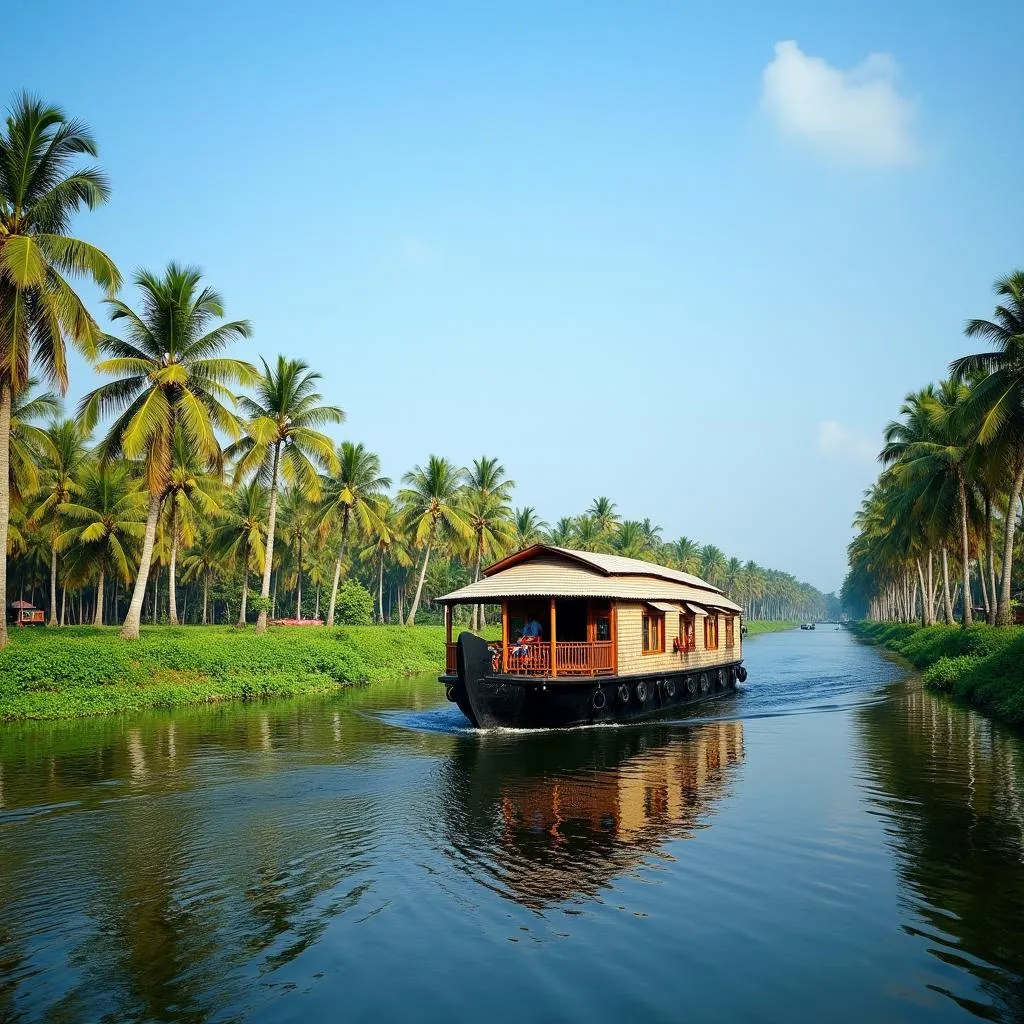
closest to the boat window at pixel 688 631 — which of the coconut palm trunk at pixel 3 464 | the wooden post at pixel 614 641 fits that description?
the wooden post at pixel 614 641

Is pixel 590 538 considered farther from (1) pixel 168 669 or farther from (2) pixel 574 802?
(2) pixel 574 802

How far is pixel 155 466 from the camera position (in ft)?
84.9

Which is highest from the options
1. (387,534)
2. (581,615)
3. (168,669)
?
(387,534)

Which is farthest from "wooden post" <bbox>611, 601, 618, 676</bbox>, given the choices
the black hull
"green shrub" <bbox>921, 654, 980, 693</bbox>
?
"green shrub" <bbox>921, 654, 980, 693</bbox>

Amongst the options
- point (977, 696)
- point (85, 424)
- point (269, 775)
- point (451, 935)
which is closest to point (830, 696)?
point (977, 696)

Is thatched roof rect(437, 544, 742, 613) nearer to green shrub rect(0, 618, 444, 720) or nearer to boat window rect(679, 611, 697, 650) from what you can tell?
boat window rect(679, 611, 697, 650)

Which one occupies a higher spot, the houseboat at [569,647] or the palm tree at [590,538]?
the palm tree at [590,538]

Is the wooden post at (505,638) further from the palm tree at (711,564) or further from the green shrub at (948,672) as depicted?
the palm tree at (711,564)

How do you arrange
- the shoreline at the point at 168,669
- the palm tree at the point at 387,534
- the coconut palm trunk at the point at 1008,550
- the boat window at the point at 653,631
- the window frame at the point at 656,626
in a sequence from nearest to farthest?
1. the shoreline at the point at 168,669
2. the window frame at the point at 656,626
3. the boat window at the point at 653,631
4. the coconut palm trunk at the point at 1008,550
5. the palm tree at the point at 387,534

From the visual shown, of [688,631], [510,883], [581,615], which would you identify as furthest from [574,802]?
[688,631]

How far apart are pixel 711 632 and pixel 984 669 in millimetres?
8321

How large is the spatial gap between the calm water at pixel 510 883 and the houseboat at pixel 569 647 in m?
2.52

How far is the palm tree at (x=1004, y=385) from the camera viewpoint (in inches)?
1002

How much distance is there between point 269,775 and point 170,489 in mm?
27643
